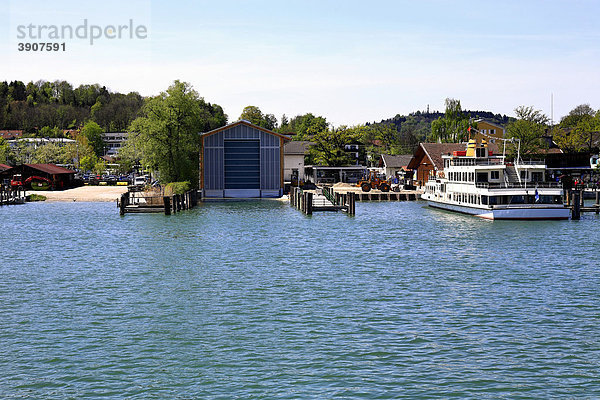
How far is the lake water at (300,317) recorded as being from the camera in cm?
1784

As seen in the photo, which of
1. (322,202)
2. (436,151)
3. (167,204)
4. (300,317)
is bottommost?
(300,317)

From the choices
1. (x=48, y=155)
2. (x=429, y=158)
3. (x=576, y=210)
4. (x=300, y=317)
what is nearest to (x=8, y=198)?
(x=429, y=158)

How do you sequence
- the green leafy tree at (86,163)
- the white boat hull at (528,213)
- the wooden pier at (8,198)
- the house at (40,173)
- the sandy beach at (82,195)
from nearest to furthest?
the white boat hull at (528,213) → the wooden pier at (8,198) → the sandy beach at (82,195) → the house at (40,173) → the green leafy tree at (86,163)

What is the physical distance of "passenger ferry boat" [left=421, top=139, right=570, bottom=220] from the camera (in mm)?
57125

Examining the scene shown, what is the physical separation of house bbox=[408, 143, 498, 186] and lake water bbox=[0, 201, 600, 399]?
50246 millimetres

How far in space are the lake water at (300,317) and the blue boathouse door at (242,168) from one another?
36980 millimetres

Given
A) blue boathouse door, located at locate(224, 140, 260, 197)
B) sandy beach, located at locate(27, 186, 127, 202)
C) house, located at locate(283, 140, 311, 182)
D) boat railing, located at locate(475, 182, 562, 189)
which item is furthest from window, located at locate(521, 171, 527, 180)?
house, located at locate(283, 140, 311, 182)

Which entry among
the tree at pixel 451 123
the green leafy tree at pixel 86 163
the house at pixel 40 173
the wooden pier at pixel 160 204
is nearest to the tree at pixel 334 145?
the tree at pixel 451 123

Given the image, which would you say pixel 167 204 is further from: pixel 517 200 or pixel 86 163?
pixel 86 163

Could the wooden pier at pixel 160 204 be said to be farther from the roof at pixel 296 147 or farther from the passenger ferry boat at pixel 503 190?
the roof at pixel 296 147

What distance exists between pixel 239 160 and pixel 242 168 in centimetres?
113

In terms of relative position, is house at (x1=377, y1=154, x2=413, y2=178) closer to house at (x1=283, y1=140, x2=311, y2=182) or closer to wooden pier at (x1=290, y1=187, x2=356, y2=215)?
house at (x1=283, y1=140, x2=311, y2=182)

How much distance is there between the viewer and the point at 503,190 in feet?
190

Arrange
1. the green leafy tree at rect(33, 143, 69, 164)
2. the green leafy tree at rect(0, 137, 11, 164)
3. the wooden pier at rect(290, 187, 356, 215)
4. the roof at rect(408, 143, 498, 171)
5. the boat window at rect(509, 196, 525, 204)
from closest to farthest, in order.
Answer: the boat window at rect(509, 196, 525, 204) < the wooden pier at rect(290, 187, 356, 215) < the roof at rect(408, 143, 498, 171) < the green leafy tree at rect(0, 137, 11, 164) < the green leafy tree at rect(33, 143, 69, 164)
